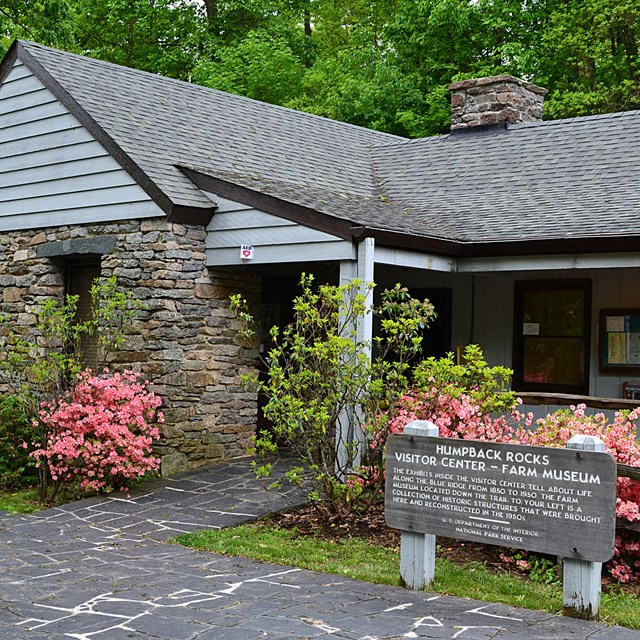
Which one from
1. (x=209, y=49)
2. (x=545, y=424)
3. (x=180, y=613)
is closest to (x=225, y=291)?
(x=545, y=424)

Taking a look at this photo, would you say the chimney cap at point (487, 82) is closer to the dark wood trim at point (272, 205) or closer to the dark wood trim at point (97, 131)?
the dark wood trim at point (272, 205)

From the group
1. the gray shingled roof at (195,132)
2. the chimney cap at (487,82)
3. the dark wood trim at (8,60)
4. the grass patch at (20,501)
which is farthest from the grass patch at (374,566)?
the chimney cap at (487,82)

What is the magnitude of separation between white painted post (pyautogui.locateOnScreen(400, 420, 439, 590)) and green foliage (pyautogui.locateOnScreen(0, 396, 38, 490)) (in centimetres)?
537

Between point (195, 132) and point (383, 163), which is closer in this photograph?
point (195, 132)

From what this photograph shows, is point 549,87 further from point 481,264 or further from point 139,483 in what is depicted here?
point 139,483

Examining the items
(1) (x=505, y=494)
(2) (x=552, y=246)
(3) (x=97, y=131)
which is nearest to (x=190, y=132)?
(3) (x=97, y=131)

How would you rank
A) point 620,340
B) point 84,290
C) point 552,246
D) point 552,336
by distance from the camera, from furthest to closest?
point 84,290 < point 552,336 < point 620,340 < point 552,246

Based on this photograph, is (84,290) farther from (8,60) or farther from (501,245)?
(501,245)

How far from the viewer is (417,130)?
2216 cm

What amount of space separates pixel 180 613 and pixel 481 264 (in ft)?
20.1

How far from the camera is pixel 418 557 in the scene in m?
6.42

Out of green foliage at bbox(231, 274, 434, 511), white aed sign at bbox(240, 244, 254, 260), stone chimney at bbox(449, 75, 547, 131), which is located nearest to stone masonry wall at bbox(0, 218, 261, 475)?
white aed sign at bbox(240, 244, 254, 260)

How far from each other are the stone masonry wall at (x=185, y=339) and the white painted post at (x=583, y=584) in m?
5.64

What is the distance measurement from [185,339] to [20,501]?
2.44 meters
